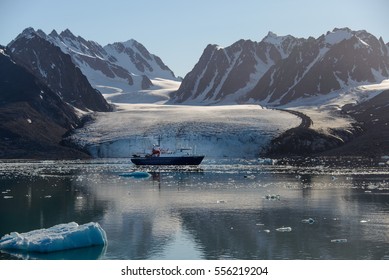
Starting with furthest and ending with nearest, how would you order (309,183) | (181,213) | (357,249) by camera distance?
1. (309,183)
2. (181,213)
3. (357,249)

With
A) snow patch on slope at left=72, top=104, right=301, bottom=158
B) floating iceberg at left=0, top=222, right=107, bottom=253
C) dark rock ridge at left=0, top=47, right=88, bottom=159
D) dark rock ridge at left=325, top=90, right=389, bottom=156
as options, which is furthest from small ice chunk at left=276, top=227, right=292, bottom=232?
dark rock ridge at left=0, top=47, right=88, bottom=159

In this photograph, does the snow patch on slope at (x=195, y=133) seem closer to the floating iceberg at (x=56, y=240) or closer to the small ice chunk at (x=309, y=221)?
the small ice chunk at (x=309, y=221)

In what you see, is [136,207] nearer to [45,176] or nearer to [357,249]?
[357,249]

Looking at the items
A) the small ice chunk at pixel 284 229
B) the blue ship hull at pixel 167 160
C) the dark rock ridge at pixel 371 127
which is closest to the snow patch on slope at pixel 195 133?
the dark rock ridge at pixel 371 127

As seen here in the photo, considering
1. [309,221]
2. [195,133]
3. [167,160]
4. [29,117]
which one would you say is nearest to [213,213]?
[309,221]

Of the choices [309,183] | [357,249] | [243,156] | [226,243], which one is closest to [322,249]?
[357,249]

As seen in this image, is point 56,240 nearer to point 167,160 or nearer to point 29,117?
point 167,160
